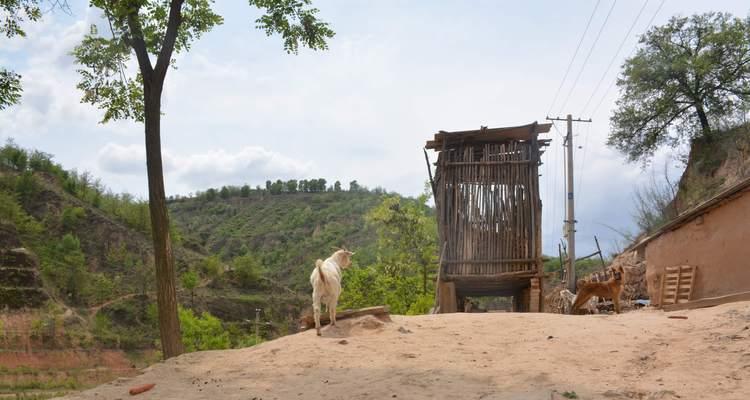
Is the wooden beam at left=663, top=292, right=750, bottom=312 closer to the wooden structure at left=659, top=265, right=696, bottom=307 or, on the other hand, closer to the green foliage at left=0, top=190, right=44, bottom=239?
the wooden structure at left=659, top=265, right=696, bottom=307

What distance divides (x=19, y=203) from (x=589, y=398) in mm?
57478

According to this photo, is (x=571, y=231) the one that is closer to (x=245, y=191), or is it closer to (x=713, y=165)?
(x=713, y=165)

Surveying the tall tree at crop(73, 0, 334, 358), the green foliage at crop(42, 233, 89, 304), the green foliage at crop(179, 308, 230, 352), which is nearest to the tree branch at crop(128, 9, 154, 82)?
the tall tree at crop(73, 0, 334, 358)

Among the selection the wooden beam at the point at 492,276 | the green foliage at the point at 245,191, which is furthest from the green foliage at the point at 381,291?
the green foliage at the point at 245,191

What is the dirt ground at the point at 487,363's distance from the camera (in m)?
6.40

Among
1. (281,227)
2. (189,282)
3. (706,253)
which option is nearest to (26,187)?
(189,282)

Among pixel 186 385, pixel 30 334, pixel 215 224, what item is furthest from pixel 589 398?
pixel 215 224

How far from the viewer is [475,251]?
632 inches

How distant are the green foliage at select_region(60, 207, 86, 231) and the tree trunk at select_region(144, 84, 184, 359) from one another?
4708 cm

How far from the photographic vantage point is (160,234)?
10.7 m

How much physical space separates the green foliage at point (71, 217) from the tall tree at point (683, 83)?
144 feet

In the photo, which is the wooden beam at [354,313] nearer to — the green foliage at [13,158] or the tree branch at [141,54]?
the tree branch at [141,54]

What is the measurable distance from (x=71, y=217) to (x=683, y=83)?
4750 cm

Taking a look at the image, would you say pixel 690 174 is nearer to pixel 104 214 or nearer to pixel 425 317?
pixel 425 317
